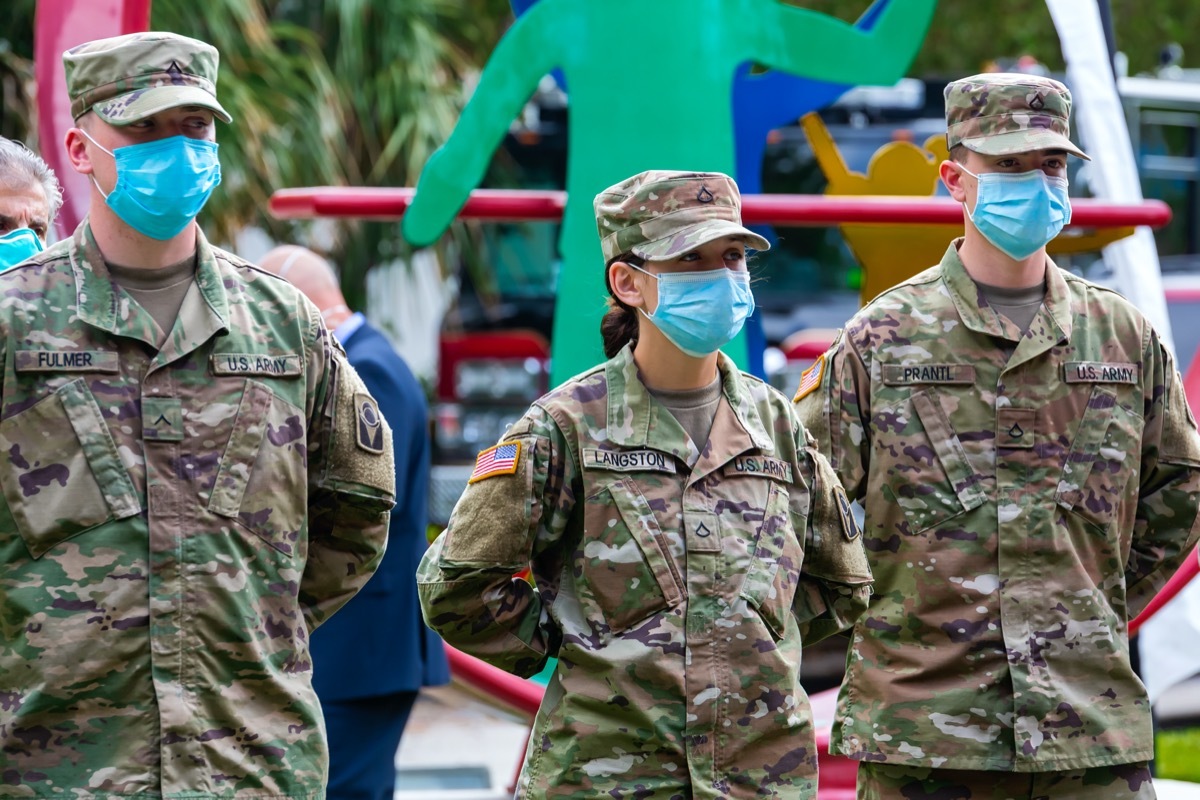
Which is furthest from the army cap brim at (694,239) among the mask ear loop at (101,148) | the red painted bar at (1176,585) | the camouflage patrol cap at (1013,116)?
the red painted bar at (1176,585)

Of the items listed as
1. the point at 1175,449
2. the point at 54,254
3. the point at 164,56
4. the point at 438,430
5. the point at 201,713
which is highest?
the point at 164,56

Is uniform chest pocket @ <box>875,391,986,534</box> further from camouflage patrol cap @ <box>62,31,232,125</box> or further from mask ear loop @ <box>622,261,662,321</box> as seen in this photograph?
camouflage patrol cap @ <box>62,31,232,125</box>

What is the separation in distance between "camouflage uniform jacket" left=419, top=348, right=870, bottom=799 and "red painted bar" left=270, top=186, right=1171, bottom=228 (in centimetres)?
196

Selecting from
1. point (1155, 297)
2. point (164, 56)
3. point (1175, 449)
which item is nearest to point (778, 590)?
point (1175, 449)

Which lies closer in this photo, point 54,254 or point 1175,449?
point 54,254

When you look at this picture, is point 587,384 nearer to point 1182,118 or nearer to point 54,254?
point 54,254

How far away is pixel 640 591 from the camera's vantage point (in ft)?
10.1

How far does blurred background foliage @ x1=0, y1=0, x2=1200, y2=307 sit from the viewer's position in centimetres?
1009

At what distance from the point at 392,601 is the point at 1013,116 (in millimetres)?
2079

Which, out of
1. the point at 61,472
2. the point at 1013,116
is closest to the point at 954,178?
the point at 1013,116

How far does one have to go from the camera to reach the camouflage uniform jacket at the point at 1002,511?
3617mm

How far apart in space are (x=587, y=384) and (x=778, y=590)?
493 millimetres

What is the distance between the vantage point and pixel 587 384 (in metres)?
3.23

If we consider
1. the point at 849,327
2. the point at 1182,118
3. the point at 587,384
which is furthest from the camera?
the point at 1182,118
